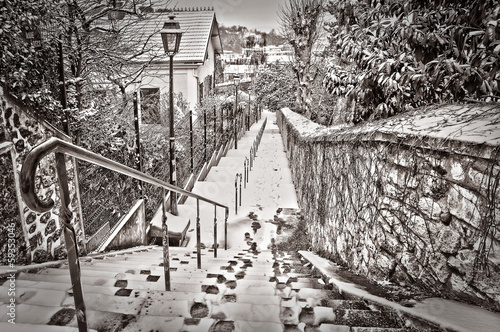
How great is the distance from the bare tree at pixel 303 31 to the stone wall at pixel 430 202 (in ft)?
42.1

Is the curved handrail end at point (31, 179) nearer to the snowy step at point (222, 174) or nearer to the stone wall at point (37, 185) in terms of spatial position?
the stone wall at point (37, 185)

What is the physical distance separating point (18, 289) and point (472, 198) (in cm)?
275

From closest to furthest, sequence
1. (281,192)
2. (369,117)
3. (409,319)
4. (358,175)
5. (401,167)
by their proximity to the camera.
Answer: (409,319)
(401,167)
(358,175)
(369,117)
(281,192)

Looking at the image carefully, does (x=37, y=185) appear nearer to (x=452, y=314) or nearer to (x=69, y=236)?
(x=69, y=236)

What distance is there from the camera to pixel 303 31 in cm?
1502

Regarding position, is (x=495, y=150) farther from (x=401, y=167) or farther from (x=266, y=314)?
(x=266, y=314)

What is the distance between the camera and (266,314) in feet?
6.29

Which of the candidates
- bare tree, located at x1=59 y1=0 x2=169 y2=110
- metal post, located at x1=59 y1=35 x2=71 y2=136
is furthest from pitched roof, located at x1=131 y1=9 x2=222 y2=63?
metal post, located at x1=59 y1=35 x2=71 y2=136

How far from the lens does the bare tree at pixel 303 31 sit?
14.7 meters

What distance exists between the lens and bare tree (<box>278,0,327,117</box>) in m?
14.7

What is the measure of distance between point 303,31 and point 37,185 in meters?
14.4

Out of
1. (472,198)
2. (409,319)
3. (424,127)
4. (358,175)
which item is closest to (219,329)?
(409,319)

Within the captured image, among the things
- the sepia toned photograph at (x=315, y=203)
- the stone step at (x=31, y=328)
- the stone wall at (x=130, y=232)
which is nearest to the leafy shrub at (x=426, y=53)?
the sepia toned photograph at (x=315, y=203)

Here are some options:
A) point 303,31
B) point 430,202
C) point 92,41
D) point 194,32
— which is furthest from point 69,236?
point 194,32
